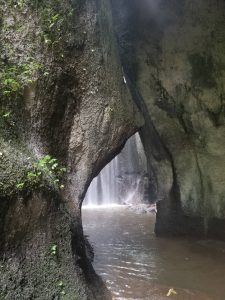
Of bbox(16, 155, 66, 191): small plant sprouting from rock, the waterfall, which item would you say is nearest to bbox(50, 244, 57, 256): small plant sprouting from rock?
bbox(16, 155, 66, 191): small plant sprouting from rock

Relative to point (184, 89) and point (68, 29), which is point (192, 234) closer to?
point (184, 89)

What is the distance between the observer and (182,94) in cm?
905

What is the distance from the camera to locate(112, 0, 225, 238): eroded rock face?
28.2 feet

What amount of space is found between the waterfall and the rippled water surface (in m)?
8.00

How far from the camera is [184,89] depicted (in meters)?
8.98

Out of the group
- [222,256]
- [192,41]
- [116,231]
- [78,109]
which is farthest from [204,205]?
[78,109]

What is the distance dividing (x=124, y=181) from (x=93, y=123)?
50.4 ft

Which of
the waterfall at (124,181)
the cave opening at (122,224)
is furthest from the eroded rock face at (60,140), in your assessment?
the waterfall at (124,181)

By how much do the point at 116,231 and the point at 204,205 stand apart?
10.7 feet

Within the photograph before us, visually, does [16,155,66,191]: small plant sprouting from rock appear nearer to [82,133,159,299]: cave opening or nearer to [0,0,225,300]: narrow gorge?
[0,0,225,300]: narrow gorge

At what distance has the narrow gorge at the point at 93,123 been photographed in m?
4.05


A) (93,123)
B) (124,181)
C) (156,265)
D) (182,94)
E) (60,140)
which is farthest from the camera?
(124,181)

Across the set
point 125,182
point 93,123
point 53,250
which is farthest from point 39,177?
point 125,182

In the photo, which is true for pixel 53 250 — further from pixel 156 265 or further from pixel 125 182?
pixel 125 182
